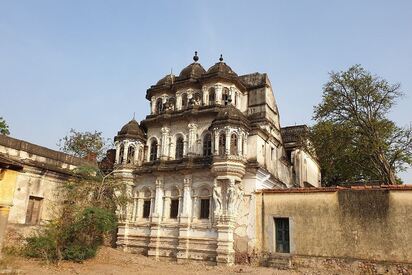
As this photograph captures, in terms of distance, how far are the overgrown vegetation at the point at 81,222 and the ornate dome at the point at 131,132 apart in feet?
10.6

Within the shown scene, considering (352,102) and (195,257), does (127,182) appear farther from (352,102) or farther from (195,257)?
(352,102)

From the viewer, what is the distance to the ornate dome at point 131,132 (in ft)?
70.6

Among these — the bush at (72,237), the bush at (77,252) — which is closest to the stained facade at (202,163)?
the bush at (72,237)

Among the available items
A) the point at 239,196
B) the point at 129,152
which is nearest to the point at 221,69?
the point at 129,152

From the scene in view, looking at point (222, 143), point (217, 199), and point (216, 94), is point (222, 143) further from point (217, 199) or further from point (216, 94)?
point (216, 94)

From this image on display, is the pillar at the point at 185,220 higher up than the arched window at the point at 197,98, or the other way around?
the arched window at the point at 197,98

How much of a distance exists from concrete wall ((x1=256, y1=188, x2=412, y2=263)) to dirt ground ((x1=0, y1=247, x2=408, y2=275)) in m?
1.04

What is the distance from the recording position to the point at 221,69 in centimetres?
2117

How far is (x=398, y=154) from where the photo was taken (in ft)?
69.1

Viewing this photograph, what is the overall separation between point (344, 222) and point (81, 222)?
11095 millimetres

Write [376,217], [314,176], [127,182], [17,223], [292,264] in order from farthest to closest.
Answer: [314,176]
[127,182]
[17,223]
[292,264]
[376,217]

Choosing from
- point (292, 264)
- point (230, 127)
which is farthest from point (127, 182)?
point (292, 264)

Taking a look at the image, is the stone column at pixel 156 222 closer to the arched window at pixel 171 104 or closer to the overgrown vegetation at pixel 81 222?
the overgrown vegetation at pixel 81 222

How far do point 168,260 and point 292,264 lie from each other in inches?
245
